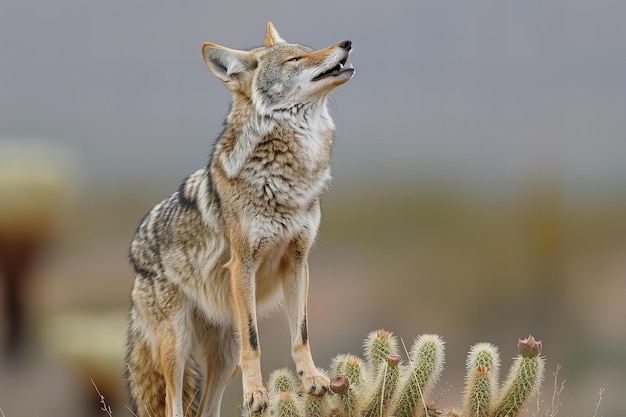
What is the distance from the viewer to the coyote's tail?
22.0ft

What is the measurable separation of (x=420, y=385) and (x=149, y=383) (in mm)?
2241

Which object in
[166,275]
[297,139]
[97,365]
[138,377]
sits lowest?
[97,365]

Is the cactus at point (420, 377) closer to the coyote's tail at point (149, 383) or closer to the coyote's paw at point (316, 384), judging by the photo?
the coyote's paw at point (316, 384)

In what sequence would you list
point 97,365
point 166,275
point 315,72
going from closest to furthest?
point 315,72 < point 166,275 < point 97,365

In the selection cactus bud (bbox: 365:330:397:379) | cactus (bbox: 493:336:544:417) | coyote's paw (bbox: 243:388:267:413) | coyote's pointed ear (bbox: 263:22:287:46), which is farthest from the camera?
coyote's pointed ear (bbox: 263:22:287:46)

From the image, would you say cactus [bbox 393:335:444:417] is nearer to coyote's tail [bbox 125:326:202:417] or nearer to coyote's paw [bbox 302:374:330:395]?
coyote's paw [bbox 302:374:330:395]

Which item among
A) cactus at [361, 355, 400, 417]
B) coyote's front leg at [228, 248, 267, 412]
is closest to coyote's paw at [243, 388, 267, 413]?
coyote's front leg at [228, 248, 267, 412]

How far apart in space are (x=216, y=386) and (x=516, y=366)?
2.36m

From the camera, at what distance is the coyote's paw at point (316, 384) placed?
5730 mm

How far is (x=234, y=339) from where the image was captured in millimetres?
6742

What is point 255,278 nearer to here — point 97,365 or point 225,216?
point 225,216

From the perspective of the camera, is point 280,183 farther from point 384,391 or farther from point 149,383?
point 149,383

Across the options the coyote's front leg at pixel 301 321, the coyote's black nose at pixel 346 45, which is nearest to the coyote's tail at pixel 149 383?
the coyote's front leg at pixel 301 321

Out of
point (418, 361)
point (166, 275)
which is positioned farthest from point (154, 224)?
point (418, 361)
